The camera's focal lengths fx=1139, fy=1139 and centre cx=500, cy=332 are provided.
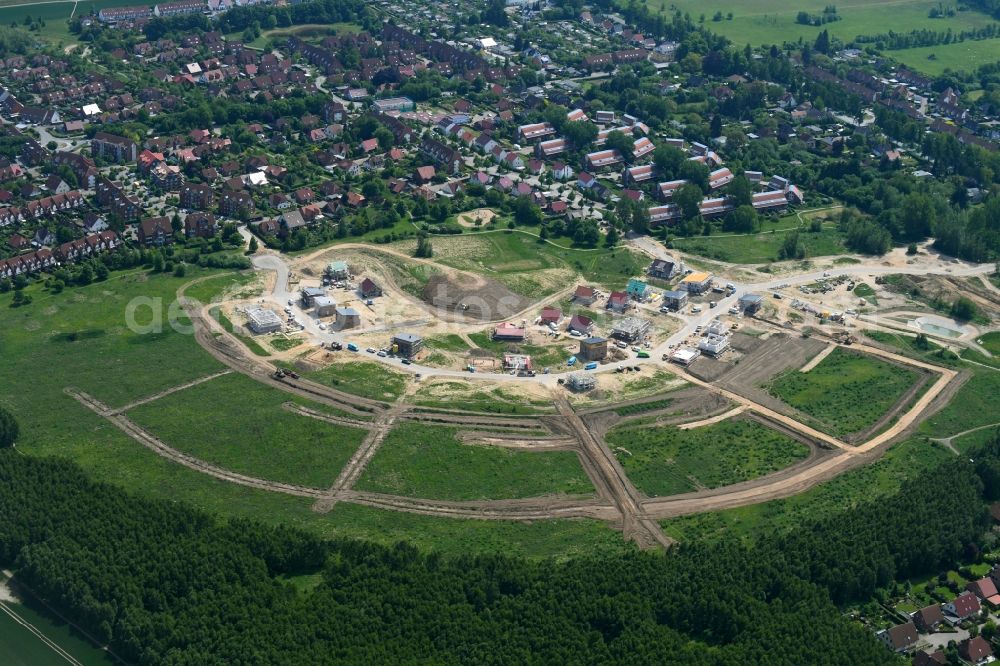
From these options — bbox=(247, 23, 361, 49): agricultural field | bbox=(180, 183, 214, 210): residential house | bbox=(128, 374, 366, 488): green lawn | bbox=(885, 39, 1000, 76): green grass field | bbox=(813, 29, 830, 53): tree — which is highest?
bbox=(247, 23, 361, 49): agricultural field

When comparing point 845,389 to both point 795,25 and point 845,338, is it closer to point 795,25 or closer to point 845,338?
point 845,338

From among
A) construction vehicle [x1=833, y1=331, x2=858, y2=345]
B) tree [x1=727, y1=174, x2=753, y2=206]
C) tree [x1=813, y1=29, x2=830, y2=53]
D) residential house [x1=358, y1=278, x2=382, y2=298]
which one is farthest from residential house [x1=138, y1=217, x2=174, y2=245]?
tree [x1=813, y1=29, x2=830, y2=53]

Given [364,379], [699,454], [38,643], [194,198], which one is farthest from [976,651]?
[194,198]

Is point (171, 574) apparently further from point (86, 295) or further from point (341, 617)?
point (86, 295)

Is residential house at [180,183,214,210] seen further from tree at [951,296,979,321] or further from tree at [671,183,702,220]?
tree at [951,296,979,321]

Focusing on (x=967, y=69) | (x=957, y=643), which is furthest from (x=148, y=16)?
(x=957, y=643)

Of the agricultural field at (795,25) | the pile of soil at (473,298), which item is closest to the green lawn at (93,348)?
the pile of soil at (473,298)
